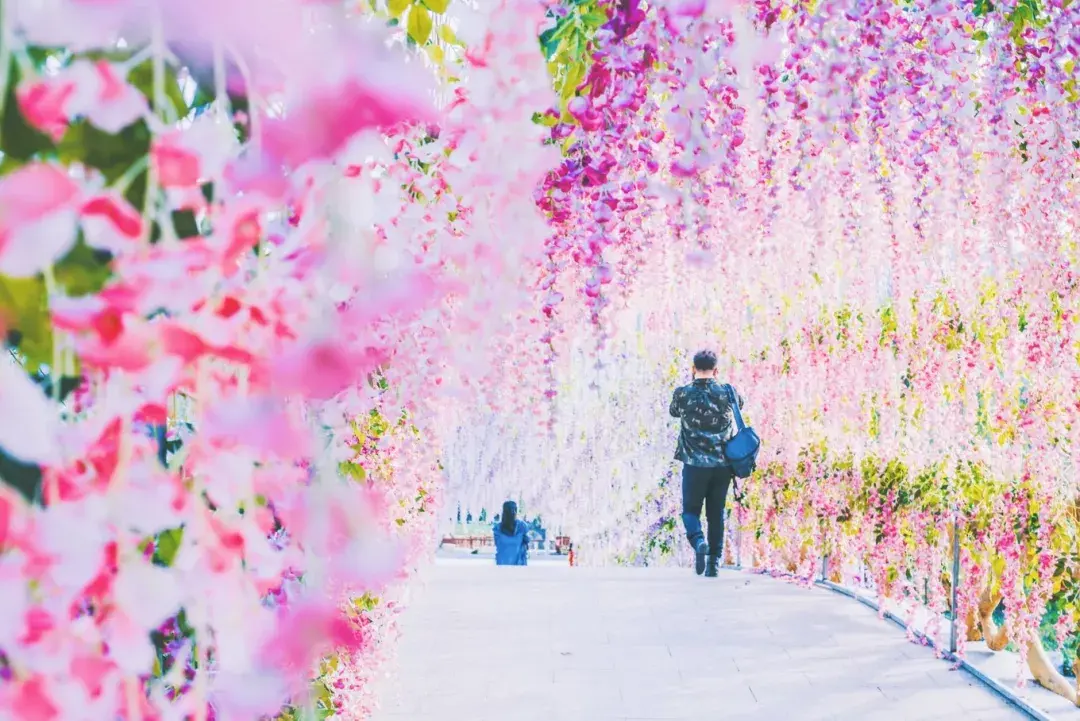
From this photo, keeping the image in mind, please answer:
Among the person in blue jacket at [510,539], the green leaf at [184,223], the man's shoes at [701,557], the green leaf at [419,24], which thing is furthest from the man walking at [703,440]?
the green leaf at [184,223]

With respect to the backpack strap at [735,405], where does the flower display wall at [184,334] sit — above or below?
below

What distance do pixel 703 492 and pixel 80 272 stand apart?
17.4 feet

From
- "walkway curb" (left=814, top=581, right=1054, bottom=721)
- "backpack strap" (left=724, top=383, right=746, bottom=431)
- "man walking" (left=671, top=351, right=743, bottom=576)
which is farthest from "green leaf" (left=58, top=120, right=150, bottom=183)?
"backpack strap" (left=724, top=383, right=746, bottom=431)

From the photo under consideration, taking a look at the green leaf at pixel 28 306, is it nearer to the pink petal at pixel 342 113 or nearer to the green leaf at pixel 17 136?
the green leaf at pixel 17 136

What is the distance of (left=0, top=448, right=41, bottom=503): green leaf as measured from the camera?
2.24ft

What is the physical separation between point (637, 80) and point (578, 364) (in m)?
6.77

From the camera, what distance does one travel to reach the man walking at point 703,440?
224 inches

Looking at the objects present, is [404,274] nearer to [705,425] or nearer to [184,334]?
[184,334]

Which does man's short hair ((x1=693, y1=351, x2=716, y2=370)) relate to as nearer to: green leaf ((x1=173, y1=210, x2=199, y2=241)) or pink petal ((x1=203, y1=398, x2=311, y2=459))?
green leaf ((x1=173, y1=210, x2=199, y2=241))

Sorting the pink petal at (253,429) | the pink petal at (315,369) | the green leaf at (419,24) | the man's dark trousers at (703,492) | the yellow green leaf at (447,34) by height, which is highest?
the yellow green leaf at (447,34)

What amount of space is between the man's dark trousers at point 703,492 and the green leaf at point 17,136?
528 cm

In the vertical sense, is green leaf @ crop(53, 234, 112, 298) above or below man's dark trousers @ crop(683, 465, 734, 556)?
above

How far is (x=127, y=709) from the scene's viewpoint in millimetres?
585

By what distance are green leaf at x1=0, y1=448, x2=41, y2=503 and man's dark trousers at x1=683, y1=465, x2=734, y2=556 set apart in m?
5.21
